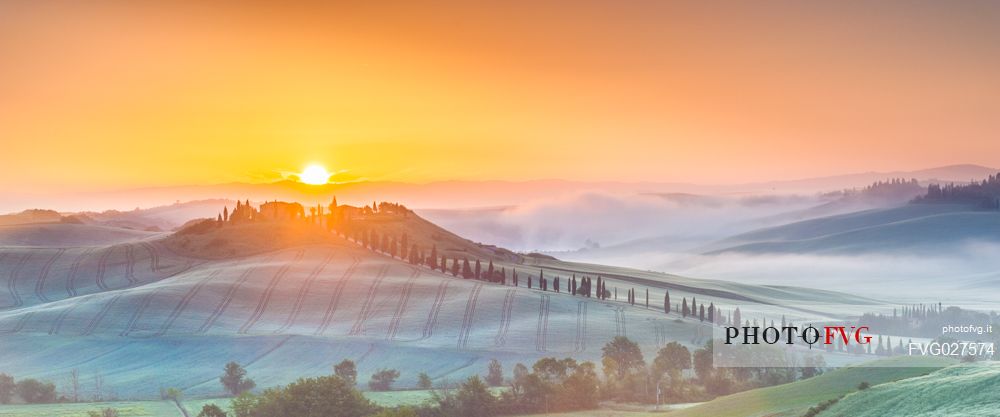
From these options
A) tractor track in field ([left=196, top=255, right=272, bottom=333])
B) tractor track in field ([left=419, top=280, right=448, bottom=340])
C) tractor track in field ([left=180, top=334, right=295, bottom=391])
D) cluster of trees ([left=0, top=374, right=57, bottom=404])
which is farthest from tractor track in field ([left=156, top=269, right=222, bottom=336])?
cluster of trees ([left=0, top=374, right=57, bottom=404])

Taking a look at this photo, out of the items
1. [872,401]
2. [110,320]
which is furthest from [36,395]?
[872,401]

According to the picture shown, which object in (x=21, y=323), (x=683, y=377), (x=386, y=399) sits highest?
(x=21, y=323)

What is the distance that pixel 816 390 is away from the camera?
59.0m

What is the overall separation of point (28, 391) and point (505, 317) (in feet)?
249

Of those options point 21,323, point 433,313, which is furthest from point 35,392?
point 433,313

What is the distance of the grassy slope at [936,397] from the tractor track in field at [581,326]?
110 metres

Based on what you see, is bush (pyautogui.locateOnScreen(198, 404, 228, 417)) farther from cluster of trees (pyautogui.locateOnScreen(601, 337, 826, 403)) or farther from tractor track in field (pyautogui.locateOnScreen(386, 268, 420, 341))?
tractor track in field (pyautogui.locateOnScreen(386, 268, 420, 341))

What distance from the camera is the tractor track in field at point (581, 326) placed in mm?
155625

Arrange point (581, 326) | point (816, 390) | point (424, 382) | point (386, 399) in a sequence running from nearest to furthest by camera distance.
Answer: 1. point (816, 390)
2. point (386, 399)
3. point (424, 382)
4. point (581, 326)

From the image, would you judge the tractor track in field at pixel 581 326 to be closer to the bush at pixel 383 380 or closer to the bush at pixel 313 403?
the bush at pixel 383 380

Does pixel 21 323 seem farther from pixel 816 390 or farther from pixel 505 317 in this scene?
pixel 816 390

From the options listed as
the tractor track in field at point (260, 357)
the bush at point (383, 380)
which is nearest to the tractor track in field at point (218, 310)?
the tractor track in field at point (260, 357)

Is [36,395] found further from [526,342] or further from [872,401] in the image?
[872,401]

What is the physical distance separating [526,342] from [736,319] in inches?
2111
